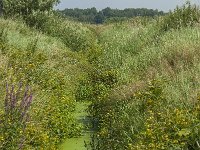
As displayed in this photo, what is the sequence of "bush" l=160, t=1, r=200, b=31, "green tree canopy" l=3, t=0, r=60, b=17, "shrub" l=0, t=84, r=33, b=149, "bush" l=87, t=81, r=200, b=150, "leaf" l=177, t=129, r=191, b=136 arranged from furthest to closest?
"green tree canopy" l=3, t=0, r=60, b=17, "bush" l=160, t=1, r=200, b=31, "shrub" l=0, t=84, r=33, b=149, "bush" l=87, t=81, r=200, b=150, "leaf" l=177, t=129, r=191, b=136

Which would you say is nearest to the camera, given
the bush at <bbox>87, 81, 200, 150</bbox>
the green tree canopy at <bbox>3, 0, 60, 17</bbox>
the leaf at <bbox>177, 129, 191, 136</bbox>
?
the leaf at <bbox>177, 129, 191, 136</bbox>

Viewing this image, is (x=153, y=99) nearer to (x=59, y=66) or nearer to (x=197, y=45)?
(x=197, y=45)

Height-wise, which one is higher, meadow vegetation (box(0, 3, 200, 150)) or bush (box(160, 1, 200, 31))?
bush (box(160, 1, 200, 31))

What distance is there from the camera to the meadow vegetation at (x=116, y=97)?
21.0ft

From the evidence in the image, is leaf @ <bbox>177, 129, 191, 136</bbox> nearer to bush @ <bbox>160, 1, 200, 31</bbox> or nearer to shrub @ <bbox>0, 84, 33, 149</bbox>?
shrub @ <bbox>0, 84, 33, 149</bbox>

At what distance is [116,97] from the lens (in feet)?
33.5

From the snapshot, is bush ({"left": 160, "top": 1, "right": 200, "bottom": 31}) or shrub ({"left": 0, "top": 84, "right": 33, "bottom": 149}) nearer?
shrub ({"left": 0, "top": 84, "right": 33, "bottom": 149})

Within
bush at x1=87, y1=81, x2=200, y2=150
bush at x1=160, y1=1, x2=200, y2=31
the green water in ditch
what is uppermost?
bush at x1=160, y1=1, x2=200, y2=31

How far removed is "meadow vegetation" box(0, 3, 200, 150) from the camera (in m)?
6.39

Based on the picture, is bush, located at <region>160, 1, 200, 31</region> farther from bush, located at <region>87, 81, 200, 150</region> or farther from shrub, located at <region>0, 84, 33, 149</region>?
shrub, located at <region>0, 84, 33, 149</region>

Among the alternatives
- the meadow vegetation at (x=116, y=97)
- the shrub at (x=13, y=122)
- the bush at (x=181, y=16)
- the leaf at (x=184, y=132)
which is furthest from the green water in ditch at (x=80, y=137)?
the bush at (x=181, y=16)

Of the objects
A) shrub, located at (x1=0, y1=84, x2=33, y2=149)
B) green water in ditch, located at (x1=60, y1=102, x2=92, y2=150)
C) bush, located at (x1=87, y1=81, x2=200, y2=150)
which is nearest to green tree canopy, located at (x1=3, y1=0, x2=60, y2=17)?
green water in ditch, located at (x1=60, y1=102, x2=92, y2=150)

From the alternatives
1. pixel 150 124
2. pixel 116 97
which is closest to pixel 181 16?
pixel 116 97

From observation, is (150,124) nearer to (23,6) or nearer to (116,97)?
(116,97)
